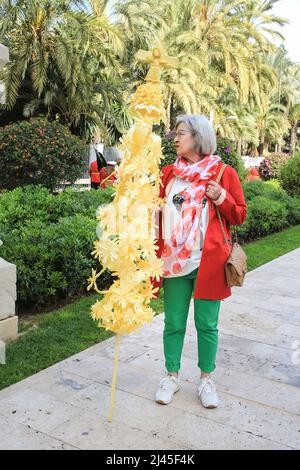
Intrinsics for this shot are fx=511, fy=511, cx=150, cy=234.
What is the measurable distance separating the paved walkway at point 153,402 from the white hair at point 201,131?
4.97ft

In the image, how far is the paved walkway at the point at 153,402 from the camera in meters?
2.67

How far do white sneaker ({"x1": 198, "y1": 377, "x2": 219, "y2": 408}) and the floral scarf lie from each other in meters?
0.73

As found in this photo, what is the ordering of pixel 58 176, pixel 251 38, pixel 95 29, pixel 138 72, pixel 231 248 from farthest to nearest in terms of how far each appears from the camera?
1. pixel 251 38
2. pixel 138 72
3. pixel 95 29
4. pixel 58 176
5. pixel 231 248

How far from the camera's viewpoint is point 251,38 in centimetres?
2528

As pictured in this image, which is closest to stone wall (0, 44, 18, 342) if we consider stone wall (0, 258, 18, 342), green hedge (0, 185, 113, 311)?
stone wall (0, 258, 18, 342)

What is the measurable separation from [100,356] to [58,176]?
665cm

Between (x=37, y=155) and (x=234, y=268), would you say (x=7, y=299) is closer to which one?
(x=234, y=268)

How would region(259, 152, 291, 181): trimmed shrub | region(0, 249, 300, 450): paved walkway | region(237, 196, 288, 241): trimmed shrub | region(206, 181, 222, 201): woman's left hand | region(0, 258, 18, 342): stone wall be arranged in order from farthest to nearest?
region(259, 152, 291, 181): trimmed shrub < region(237, 196, 288, 241): trimmed shrub < region(0, 258, 18, 342): stone wall < region(206, 181, 222, 201): woman's left hand < region(0, 249, 300, 450): paved walkway

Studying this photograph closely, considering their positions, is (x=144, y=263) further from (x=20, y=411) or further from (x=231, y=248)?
(x=20, y=411)

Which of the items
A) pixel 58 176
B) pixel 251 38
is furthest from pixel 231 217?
pixel 251 38

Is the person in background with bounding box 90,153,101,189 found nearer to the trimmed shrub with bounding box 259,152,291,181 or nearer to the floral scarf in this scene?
the floral scarf

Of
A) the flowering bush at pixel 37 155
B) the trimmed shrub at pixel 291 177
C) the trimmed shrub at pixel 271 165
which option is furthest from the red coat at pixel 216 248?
the trimmed shrub at pixel 271 165

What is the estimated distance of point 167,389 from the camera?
307cm

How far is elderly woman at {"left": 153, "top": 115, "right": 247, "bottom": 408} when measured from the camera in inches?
113
